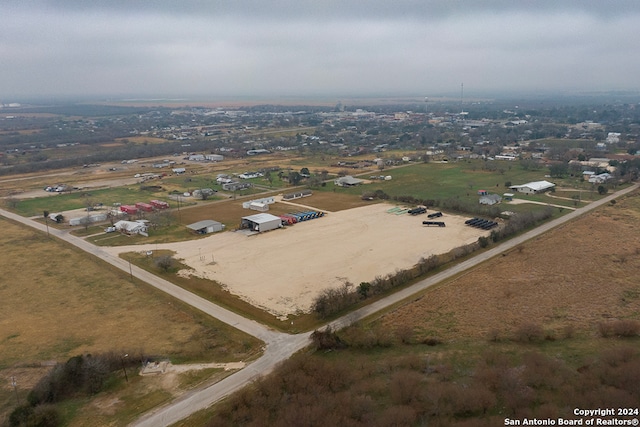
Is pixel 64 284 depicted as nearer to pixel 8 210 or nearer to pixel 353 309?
pixel 353 309

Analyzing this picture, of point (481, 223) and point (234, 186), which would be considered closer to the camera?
point (481, 223)

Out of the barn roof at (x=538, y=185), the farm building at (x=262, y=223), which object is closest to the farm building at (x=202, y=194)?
the farm building at (x=262, y=223)

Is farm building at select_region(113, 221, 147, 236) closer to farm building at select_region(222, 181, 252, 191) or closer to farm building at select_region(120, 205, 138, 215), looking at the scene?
farm building at select_region(120, 205, 138, 215)

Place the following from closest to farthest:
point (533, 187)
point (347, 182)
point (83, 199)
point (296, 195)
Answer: point (533, 187) → point (296, 195) → point (83, 199) → point (347, 182)

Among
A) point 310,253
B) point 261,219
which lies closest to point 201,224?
point 261,219

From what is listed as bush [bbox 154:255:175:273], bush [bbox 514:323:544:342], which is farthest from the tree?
bush [bbox 514:323:544:342]

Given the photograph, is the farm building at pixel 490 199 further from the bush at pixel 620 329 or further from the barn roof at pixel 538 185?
the bush at pixel 620 329

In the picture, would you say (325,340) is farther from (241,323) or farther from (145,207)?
(145,207)
